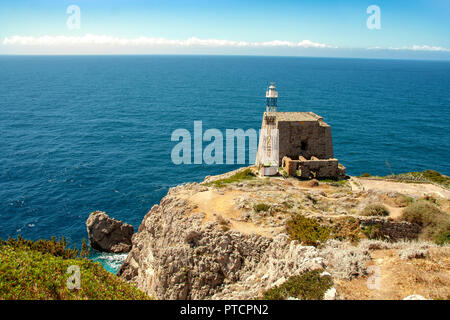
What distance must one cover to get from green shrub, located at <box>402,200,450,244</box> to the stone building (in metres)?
11.6

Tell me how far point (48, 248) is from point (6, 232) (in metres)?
15.6

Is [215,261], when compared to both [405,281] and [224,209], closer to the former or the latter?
[224,209]

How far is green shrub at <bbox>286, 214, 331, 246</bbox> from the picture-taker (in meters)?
19.0

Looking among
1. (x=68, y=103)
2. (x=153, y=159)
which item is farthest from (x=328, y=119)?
(x=68, y=103)

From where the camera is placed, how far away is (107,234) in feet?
115

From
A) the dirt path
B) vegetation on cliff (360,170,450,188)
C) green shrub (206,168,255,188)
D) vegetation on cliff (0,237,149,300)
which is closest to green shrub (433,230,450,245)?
the dirt path

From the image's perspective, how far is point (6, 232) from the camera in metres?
36.3

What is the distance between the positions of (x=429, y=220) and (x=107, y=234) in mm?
30062

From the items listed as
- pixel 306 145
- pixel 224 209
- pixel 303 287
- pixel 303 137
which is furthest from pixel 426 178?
pixel 303 287

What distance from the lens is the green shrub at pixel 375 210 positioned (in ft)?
74.2

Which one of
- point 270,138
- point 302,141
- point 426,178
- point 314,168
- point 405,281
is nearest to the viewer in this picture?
point 405,281

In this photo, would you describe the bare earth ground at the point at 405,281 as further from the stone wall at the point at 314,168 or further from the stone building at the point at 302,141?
the stone building at the point at 302,141

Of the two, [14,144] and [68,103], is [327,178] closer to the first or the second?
[14,144]

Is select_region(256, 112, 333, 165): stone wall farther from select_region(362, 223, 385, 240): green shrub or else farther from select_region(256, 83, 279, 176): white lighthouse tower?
select_region(362, 223, 385, 240): green shrub
